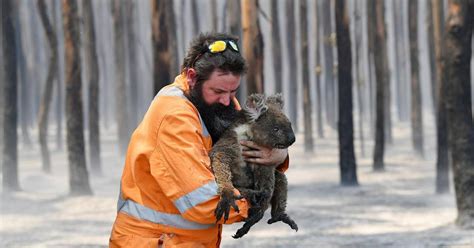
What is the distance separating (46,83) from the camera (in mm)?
20688

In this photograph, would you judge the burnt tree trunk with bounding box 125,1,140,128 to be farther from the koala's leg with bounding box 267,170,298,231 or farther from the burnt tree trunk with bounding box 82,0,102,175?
the koala's leg with bounding box 267,170,298,231

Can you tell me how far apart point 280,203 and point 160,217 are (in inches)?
17.8

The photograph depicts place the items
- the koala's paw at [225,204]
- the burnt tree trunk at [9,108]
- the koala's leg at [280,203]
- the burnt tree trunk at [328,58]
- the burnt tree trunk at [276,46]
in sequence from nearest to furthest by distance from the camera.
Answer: the koala's paw at [225,204], the koala's leg at [280,203], the burnt tree trunk at [9,108], the burnt tree trunk at [276,46], the burnt tree trunk at [328,58]

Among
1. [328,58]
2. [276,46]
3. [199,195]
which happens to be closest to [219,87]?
[199,195]

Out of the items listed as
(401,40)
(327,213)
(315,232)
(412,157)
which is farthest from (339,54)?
(401,40)

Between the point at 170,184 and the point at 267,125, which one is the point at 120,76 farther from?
the point at 170,184

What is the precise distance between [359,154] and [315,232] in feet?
52.2

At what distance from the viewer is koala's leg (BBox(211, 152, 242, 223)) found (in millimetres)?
3053

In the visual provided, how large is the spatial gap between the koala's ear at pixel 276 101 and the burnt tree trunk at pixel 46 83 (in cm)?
1587

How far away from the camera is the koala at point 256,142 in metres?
3.20

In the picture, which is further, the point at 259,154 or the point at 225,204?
the point at 259,154

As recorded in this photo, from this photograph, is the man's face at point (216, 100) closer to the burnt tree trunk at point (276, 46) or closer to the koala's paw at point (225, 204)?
the koala's paw at point (225, 204)

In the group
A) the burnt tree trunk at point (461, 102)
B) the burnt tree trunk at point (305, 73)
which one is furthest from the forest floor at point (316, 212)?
the burnt tree trunk at point (305, 73)

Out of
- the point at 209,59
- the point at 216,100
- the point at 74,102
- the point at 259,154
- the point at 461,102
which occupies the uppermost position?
the point at 209,59
